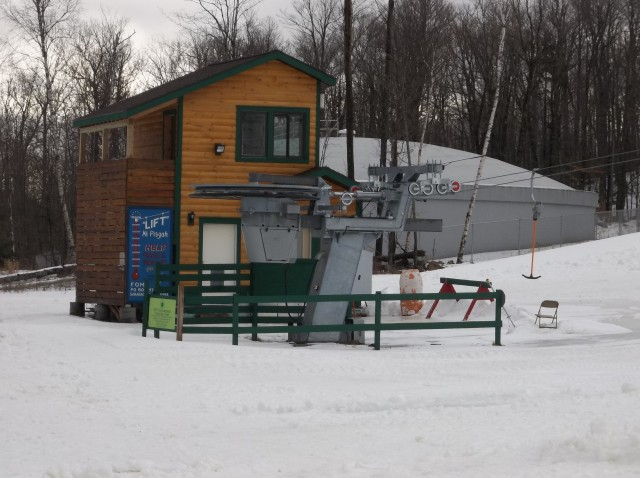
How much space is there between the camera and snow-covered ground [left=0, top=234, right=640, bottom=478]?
9883 millimetres

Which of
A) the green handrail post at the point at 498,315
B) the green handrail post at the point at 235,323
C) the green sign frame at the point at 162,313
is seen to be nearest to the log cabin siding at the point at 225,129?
the green sign frame at the point at 162,313

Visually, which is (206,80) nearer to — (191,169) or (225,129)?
(225,129)

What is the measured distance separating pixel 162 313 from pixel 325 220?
3.36m

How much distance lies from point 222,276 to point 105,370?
7.52 metres

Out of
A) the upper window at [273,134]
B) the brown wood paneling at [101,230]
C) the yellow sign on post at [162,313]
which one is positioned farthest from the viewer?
the upper window at [273,134]

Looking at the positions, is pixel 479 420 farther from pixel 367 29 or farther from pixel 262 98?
pixel 367 29

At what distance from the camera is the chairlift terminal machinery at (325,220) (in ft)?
64.9

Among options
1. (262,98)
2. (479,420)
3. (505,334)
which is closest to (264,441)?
(479,420)

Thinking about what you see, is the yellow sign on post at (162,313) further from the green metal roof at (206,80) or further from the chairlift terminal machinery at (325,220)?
the green metal roof at (206,80)

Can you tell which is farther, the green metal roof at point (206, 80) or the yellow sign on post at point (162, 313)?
the green metal roof at point (206, 80)

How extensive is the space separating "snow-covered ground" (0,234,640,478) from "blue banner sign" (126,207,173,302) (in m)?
3.23

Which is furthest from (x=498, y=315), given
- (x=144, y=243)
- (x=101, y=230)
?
(x=101, y=230)

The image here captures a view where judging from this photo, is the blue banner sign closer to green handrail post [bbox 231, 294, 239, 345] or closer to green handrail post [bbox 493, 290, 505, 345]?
green handrail post [bbox 231, 294, 239, 345]

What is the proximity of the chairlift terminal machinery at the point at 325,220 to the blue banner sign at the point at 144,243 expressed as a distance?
5455 mm
